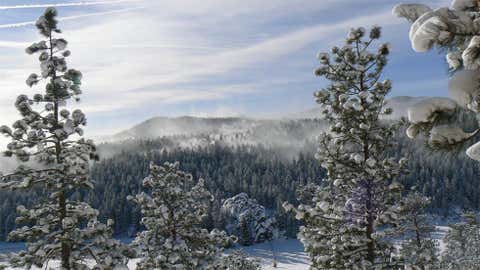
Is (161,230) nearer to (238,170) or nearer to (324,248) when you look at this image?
(324,248)

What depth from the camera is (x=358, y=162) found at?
47.1 ft

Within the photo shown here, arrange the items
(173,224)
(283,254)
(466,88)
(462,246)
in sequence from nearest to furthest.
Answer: (466,88), (173,224), (462,246), (283,254)

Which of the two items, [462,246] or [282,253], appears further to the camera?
[282,253]

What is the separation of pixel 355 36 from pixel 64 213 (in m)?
11.3

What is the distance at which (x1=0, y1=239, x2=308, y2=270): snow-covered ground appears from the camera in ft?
340

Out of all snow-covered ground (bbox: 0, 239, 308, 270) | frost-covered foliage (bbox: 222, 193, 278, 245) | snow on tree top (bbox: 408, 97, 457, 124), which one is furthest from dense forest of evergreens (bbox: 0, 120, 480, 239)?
snow on tree top (bbox: 408, 97, 457, 124)

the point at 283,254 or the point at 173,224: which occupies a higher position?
the point at 173,224

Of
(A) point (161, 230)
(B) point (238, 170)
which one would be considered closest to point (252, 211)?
(B) point (238, 170)

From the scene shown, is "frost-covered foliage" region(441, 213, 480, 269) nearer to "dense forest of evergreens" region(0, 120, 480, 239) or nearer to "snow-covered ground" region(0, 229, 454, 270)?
"snow-covered ground" region(0, 229, 454, 270)

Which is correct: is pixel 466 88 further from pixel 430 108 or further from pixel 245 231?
pixel 245 231

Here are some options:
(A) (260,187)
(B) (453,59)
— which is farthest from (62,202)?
(A) (260,187)

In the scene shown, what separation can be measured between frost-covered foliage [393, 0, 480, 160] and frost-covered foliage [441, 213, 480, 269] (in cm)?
4495

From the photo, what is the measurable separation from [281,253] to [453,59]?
123412 mm

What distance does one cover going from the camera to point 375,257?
14.9m
